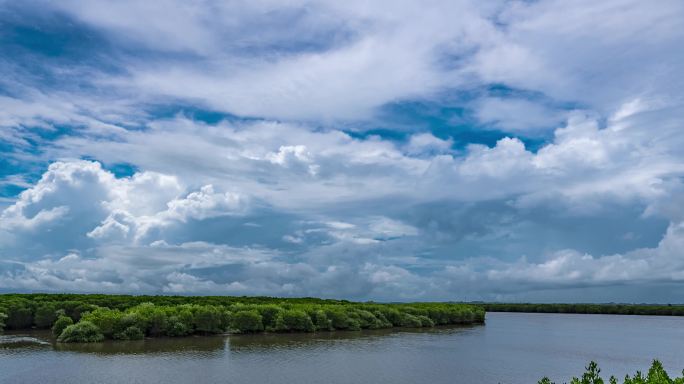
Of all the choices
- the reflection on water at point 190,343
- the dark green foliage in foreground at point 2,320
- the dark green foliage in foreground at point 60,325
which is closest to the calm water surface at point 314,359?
the reflection on water at point 190,343

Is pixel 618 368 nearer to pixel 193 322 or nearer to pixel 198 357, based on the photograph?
pixel 198 357

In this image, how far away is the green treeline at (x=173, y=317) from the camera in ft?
296

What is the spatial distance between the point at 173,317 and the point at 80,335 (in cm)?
1559

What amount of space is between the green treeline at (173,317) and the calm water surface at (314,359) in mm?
4115

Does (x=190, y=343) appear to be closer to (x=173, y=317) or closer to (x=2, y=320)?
(x=173, y=317)

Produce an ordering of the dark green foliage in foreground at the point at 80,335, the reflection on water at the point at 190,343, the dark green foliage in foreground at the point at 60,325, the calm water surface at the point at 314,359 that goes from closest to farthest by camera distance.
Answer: the calm water surface at the point at 314,359
the reflection on water at the point at 190,343
the dark green foliage in foreground at the point at 80,335
the dark green foliage in foreground at the point at 60,325

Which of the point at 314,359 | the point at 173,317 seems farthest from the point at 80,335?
the point at 314,359

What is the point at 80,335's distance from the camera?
8556 centimetres

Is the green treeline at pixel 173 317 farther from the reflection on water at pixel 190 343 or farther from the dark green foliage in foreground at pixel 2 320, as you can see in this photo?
the reflection on water at pixel 190 343

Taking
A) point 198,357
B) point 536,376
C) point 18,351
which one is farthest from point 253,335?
point 536,376

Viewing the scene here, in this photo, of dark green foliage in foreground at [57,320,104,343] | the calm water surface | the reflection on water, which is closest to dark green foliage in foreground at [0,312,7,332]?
the reflection on water

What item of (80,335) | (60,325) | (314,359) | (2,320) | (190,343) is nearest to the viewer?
(314,359)

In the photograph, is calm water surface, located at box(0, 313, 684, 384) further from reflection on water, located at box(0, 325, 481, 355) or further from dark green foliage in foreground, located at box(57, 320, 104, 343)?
dark green foliage in foreground, located at box(57, 320, 104, 343)

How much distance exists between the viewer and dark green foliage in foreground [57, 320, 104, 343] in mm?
85438
